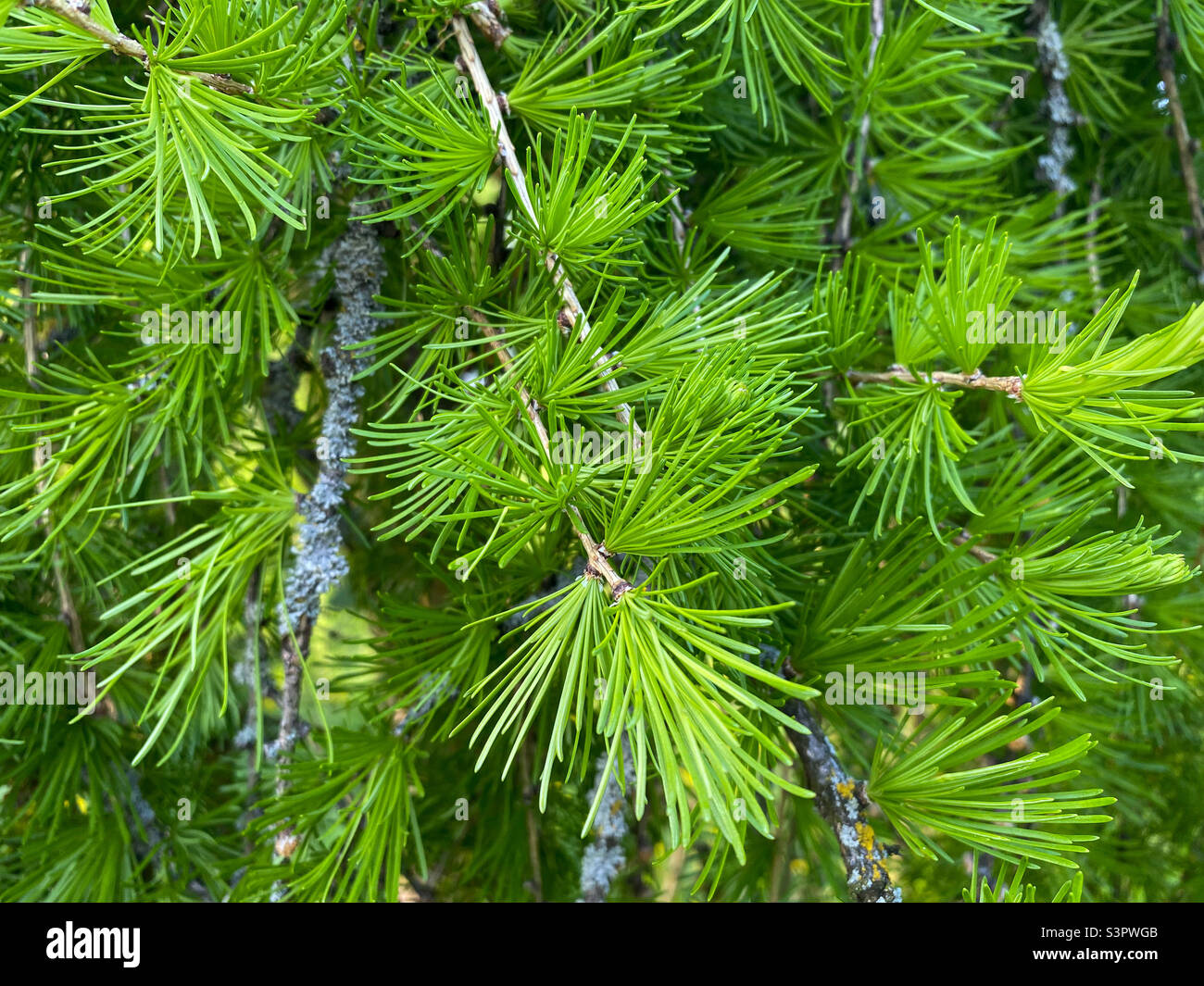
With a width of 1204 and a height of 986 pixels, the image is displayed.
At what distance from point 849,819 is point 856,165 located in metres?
0.43

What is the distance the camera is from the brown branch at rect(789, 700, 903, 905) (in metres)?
0.43

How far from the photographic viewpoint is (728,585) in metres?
0.43

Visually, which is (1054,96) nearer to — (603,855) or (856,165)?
(856,165)

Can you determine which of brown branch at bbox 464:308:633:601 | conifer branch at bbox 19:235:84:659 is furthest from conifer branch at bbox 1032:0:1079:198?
conifer branch at bbox 19:235:84:659

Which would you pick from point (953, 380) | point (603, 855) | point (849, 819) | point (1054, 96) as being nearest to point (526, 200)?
point (953, 380)

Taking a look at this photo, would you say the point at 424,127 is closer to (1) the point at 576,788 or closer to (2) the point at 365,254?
(2) the point at 365,254

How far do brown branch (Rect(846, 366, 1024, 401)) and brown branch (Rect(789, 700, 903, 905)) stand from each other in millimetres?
187

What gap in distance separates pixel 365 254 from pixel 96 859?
0.44 m

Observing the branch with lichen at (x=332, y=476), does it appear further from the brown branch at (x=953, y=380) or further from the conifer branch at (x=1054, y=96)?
the conifer branch at (x=1054, y=96)

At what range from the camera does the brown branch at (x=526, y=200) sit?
38 centimetres

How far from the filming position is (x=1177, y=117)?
69 cm

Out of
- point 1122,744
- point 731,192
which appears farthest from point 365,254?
point 1122,744

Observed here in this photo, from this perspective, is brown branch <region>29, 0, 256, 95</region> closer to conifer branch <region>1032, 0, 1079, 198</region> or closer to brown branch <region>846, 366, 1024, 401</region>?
brown branch <region>846, 366, 1024, 401</region>

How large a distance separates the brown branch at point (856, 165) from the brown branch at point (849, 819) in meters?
0.32
